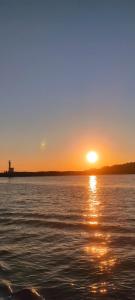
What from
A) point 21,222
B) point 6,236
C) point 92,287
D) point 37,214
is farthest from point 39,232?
point 92,287

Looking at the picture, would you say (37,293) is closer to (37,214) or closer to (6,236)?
(6,236)

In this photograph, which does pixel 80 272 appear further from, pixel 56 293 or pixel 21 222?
pixel 21 222

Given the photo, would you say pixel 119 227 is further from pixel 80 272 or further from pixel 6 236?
pixel 80 272

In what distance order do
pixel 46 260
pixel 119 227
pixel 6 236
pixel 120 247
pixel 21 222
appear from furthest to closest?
1. pixel 21 222
2. pixel 119 227
3. pixel 6 236
4. pixel 120 247
5. pixel 46 260

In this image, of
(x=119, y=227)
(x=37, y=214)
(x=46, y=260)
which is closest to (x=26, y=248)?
(x=46, y=260)

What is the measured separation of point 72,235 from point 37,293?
10.6 m

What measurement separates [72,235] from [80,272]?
7709 mm

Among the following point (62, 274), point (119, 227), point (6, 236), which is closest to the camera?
point (62, 274)

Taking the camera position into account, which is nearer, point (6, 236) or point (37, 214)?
point (6, 236)

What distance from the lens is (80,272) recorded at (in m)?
14.2

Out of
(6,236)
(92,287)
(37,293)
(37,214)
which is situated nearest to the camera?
(37,293)

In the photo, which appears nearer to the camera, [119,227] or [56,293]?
[56,293]

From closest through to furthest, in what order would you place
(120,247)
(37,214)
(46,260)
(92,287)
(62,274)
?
(92,287), (62,274), (46,260), (120,247), (37,214)

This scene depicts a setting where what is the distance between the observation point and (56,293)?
38.5 feet
